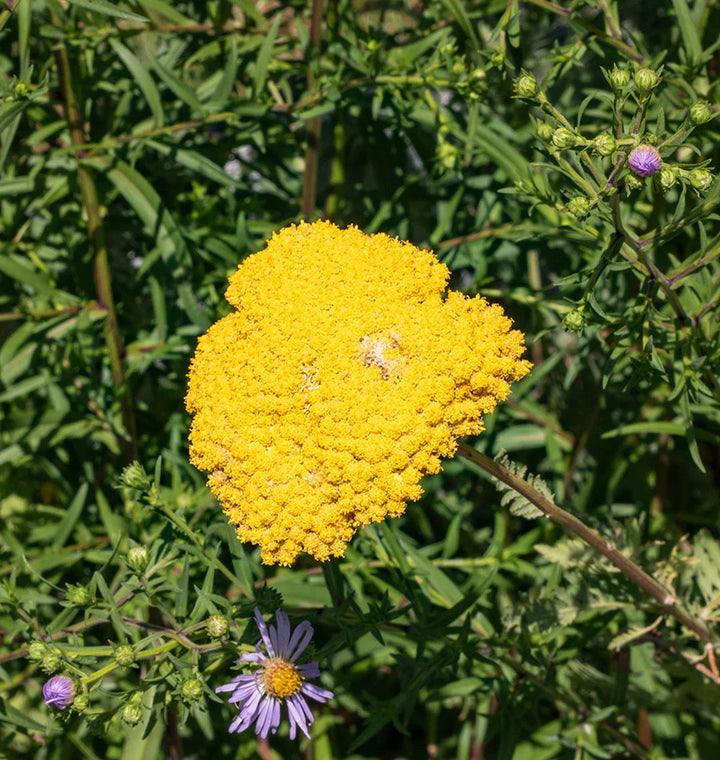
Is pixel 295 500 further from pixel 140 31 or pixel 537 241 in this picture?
pixel 140 31

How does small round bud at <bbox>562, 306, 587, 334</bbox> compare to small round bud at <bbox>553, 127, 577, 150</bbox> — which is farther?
small round bud at <bbox>562, 306, 587, 334</bbox>

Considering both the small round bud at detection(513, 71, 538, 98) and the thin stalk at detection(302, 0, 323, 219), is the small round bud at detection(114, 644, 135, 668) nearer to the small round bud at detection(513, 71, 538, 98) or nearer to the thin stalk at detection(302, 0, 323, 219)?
the small round bud at detection(513, 71, 538, 98)

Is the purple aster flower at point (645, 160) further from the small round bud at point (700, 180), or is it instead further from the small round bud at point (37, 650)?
the small round bud at point (37, 650)

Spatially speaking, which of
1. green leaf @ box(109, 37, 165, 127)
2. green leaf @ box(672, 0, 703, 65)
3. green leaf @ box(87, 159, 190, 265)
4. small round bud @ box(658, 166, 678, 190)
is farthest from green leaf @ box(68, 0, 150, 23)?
green leaf @ box(672, 0, 703, 65)

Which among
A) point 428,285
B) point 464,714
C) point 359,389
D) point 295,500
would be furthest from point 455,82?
point 464,714

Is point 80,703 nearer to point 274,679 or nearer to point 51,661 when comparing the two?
point 51,661

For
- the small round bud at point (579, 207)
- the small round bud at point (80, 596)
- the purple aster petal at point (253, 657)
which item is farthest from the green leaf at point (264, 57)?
the purple aster petal at point (253, 657)
